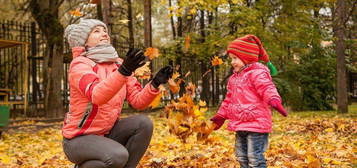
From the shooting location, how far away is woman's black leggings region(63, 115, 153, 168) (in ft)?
9.80

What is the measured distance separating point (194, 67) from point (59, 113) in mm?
7344

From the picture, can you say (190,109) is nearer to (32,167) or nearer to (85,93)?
(85,93)

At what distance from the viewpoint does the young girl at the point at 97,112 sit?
2.98 metres

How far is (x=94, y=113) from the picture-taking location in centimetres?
301

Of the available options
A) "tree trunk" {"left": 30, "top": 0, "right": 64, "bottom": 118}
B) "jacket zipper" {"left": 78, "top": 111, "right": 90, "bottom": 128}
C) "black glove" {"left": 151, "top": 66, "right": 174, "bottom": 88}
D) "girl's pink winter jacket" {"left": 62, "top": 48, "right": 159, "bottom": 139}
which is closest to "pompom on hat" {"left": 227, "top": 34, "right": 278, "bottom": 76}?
"black glove" {"left": 151, "top": 66, "right": 174, "bottom": 88}

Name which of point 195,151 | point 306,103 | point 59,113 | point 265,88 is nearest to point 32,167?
point 195,151

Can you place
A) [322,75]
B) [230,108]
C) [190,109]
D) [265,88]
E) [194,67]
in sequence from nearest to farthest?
[265,88]
[230,108]
[190,109]
[322,75]
[194,67]

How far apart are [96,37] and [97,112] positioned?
58 cm

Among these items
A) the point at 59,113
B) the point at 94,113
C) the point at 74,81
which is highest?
the point at 74,81

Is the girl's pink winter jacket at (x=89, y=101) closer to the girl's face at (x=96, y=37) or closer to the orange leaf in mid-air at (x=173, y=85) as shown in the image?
the girl's face at (x=96, y=37)

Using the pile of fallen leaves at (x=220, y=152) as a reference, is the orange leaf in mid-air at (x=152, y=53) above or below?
above

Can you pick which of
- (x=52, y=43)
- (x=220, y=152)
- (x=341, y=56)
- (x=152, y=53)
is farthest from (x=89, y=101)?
(x=52, y=43)

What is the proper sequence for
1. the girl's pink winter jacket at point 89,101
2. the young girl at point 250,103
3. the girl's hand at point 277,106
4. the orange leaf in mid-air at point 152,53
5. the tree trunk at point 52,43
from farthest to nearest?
the tree trunk at point 52,43 < the orange leaf in mid-air at point 152,53 < the young girl at point 250,103 < the girl's hand at point 277,106 < the girl's pink winter jacket at point 89,101

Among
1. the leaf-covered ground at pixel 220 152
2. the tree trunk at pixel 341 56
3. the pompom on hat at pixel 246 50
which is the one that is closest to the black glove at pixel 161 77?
the pompom on hat at pixel 246 50
